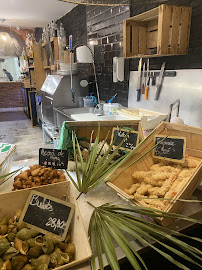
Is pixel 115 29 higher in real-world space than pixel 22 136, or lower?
higher

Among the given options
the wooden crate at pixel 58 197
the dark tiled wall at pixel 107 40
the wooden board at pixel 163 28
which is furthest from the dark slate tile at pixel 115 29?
the wooden crate at pixel 58 197

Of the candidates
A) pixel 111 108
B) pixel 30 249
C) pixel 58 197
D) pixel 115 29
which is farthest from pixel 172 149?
pixel 115 29

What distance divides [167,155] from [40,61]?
5.90 meters

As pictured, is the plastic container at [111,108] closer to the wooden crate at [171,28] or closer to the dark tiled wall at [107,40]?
the dark tiled wall at [107,40]

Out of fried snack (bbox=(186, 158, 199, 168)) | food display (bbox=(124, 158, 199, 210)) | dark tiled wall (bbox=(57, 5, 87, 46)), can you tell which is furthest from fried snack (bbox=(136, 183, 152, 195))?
dark tiled wall (bbox=(57, 5, 87, 46))

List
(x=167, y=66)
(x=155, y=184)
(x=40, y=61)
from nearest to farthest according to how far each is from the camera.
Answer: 1. (x=155, y=184)
2. (x=167, y=66)
3. (x=40, y=61)

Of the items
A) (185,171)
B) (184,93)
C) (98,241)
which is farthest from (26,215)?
(184,93)

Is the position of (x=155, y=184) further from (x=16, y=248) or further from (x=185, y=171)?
(x=16, y=248)

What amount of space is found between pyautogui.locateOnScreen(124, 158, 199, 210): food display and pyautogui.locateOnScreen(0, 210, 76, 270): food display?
0.40 meters

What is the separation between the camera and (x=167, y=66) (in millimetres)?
2508

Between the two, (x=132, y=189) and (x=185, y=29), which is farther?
(x=185, y=29)

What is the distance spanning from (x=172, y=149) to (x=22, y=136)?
490 centimetres

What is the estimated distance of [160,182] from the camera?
1.10 m

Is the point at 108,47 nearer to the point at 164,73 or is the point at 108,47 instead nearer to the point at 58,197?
the point at 164,73
